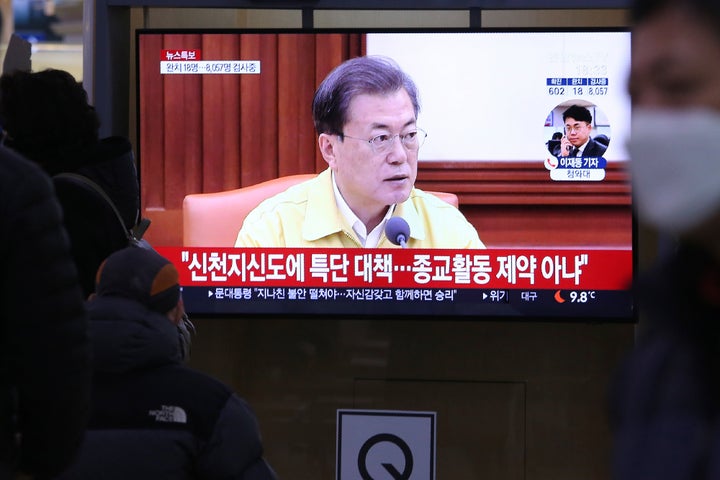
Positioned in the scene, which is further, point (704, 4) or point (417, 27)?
point (417, 27)

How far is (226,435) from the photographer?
2.48 m

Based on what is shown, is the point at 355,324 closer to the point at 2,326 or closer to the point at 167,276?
the point at 167,276

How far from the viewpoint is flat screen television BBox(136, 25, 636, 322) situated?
4.68 m

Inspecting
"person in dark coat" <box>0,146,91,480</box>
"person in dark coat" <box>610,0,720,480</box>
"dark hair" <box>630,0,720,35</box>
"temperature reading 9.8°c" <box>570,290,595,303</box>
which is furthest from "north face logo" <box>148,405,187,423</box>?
"temperature reading 9.8°c" <box>570,290,595,303</box>

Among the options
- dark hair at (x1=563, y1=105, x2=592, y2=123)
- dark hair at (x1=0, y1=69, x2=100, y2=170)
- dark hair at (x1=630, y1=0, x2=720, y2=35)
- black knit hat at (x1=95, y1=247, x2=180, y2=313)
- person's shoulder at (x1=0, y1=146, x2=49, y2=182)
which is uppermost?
dark hair at (x1=563, y1=105, x2=592, y2=123)

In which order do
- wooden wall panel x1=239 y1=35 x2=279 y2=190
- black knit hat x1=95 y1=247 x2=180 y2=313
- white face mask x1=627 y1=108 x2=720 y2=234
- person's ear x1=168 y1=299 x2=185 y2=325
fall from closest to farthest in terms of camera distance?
white face mask x1=627 y1=108 x2=720 y2=234 < black knit hat x1=95 y1=247 x2=180 y2=313 < person's ear x1=168 y1=299 x2=185 y2=325 < wooden wall panel x1=239 y1=35 x2=279 y2=190

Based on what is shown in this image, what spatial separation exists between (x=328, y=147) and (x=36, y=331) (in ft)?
9.96

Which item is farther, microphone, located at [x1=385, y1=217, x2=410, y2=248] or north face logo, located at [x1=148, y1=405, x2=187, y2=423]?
microphone, located at [x1=385, y1=217, x2=410, y2=248]

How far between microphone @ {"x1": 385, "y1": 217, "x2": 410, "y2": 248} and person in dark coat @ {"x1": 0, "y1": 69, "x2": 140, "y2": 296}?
1.63 m

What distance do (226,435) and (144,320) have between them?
32cm

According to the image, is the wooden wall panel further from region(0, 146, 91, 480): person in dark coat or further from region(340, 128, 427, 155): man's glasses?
region(0, 146, 91, 480): person in dark coat

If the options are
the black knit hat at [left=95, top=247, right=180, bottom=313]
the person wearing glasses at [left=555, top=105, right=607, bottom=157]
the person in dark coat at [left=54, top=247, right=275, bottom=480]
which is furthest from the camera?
the person wearing glasses at [left=555, top=105, right=607, bottom=157]

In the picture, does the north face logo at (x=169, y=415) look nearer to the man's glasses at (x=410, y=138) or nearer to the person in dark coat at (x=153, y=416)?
the person in dark coat at (x=153, y=416)

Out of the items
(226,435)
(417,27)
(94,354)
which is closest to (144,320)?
(94,354)
